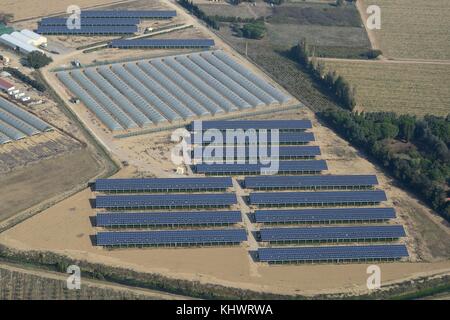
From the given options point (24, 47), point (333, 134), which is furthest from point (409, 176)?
point (24, 47)

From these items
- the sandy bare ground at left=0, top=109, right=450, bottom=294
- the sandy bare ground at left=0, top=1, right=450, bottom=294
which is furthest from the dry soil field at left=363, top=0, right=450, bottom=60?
the sandy bare ground at left=0, top=109, right=450, bottom=294

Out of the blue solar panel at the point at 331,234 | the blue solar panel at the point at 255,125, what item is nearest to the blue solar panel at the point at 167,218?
the blue solar panel at the point at 331,234

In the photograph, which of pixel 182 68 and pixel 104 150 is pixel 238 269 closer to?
pixel 104 150

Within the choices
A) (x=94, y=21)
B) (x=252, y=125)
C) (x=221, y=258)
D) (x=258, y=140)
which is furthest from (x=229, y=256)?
(x=94, y=21)

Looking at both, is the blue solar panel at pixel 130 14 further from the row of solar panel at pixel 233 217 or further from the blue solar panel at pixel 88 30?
the row of solar panel at pixel 233 217

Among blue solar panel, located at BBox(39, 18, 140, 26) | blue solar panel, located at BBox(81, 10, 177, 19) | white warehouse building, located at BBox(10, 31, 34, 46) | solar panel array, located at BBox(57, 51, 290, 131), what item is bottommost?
solar panel array, located at BBox(57, 51, 290, 131)

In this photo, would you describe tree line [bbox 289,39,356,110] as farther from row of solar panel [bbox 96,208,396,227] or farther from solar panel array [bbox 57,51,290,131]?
row of solar panel [bbox 96,208,396,227]
